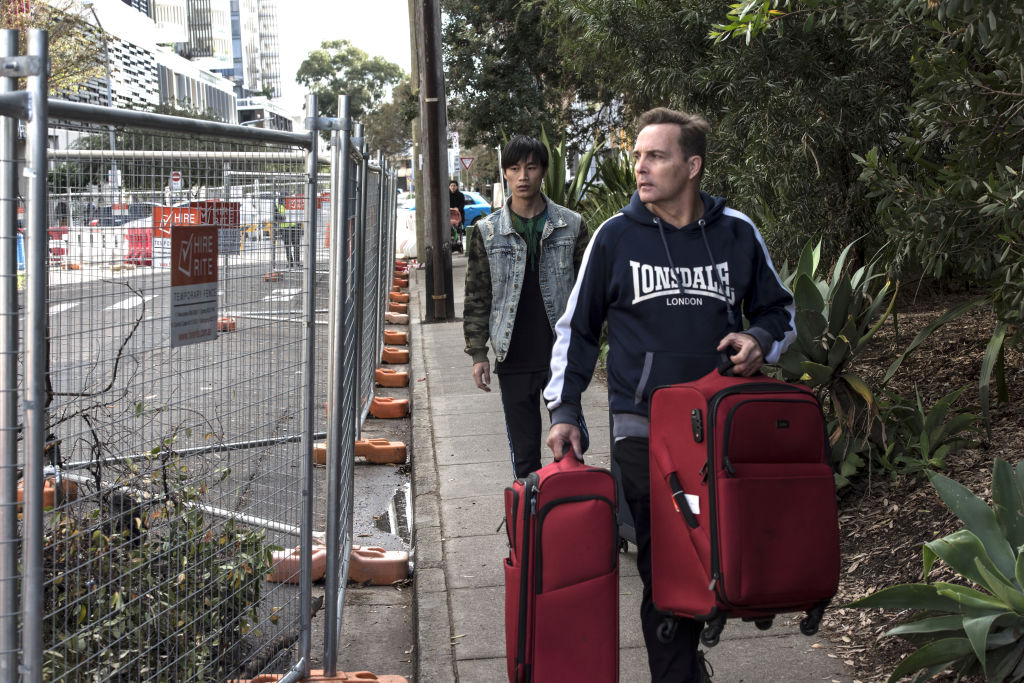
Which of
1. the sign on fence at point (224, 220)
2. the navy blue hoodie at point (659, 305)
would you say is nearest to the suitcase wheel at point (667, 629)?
the navy blue hoodie at point (659, 305)

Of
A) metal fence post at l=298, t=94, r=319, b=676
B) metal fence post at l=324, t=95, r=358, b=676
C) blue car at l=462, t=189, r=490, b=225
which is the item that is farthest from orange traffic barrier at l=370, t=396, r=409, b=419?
blue car at l=462, t=189, r=490, b=225

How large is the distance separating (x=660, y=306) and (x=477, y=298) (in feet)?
6.42

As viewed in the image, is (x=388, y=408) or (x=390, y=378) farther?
(x=390, y=378)

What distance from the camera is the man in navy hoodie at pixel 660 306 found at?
3.42 metres

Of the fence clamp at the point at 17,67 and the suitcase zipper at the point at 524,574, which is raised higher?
the fence clamp at the point at 17,67

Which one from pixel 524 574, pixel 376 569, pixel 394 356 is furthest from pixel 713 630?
pixel 394 356

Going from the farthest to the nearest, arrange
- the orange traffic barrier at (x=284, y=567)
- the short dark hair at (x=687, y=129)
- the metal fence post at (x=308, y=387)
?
1. the orange traffic barrier at (x=284, y=567)
2. the metal fence post at (x=308, y=387)
3. the short dark hair at (x=687, y=129)

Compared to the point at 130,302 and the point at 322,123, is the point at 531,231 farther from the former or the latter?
the point at 130,302

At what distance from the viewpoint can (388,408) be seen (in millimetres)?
9742

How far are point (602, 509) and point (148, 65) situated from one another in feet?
341

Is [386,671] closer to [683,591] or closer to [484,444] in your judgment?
[683,591]

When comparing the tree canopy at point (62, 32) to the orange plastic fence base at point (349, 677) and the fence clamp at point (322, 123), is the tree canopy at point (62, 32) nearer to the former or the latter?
the fence clamp at point (322, 123)

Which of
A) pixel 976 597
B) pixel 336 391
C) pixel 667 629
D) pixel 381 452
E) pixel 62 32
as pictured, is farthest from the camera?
pixel 62 32

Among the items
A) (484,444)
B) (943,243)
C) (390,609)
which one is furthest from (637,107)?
(390,609)
